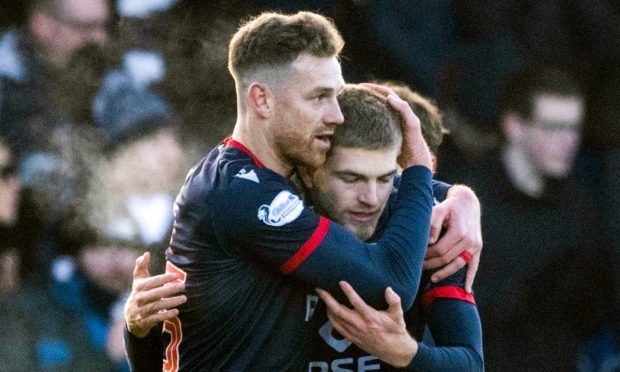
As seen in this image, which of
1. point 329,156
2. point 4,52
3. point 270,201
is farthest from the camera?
point 4,52

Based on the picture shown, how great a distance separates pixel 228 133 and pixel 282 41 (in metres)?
1.96

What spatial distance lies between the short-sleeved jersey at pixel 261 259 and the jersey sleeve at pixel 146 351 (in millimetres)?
187

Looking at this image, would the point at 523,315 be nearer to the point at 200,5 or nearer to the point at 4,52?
the point at 200,5

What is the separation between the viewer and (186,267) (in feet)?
11.6

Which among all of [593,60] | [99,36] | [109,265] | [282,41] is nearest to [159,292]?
[282,41]

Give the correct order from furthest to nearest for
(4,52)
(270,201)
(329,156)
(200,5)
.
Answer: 1. (200,5)
2. (4,52)
3. (329,156)
4. (270,201)

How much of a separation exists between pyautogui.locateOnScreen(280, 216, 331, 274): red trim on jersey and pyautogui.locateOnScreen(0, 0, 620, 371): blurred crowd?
1.74 metres

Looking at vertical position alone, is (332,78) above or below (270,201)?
above

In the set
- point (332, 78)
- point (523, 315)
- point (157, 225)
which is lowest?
point (523, 315)

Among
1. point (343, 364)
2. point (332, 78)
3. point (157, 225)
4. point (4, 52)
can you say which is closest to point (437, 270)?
point (343, 364)

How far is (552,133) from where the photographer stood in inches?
223

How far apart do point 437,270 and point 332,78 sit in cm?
62

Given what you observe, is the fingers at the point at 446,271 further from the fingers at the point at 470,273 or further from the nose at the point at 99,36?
the nose at the point at 99,36

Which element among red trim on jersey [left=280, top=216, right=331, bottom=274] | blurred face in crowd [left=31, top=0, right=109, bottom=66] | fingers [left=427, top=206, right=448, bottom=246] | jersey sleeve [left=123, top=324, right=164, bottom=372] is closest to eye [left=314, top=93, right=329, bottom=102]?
red trim on jersey [left=280, top=216, right=331, bottom=274]
